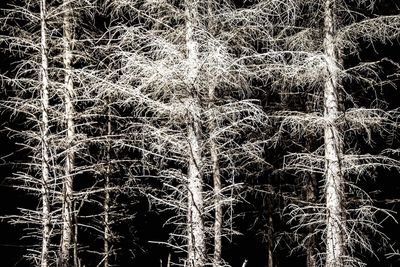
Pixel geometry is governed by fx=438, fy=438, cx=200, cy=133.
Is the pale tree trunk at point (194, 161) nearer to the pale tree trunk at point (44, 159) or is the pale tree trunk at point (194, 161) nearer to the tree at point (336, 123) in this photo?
the tree at point (336, 123)

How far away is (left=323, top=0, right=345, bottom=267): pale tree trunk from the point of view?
8.48m

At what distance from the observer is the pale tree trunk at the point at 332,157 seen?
8.48 meters

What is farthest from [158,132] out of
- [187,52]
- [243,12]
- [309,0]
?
[309,0]

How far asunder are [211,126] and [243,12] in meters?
2.39

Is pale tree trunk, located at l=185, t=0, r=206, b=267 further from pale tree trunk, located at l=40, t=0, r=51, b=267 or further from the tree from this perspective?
pale tree trunk, located at l=40, t=0, r=51, b=267

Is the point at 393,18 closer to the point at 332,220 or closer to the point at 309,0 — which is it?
the point at 309,0

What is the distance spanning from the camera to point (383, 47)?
56.2ft

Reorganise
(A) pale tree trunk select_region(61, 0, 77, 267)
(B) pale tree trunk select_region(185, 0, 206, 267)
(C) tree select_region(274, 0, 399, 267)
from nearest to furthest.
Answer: (B) pale tree trunk select_region(185, 0, 206, 267) < (C) tree select_region(274, 0, 399, 267) < (A) pale tree trunk select_region(61, 0, 77, 267)

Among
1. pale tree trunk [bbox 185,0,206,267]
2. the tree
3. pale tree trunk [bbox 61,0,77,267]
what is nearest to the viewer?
pale tree trunk [bbox 185,0,206,267]

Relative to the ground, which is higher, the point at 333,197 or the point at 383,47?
the point at 383,47

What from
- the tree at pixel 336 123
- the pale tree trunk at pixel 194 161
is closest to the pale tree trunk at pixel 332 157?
the tree at pixel 336 123

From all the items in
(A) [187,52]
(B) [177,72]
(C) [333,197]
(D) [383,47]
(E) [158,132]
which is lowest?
(C) [333,197]

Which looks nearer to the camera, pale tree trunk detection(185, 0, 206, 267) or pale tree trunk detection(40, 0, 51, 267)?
pale tree trunk detection(185, 0, 206, 267)

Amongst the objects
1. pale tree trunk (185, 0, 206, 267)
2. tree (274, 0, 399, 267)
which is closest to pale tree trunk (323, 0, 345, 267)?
tree (274, 0, 399, 267)
